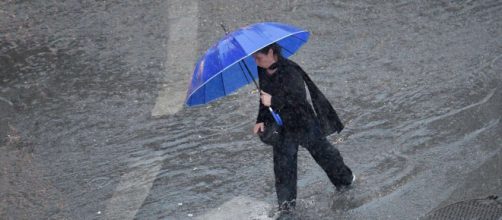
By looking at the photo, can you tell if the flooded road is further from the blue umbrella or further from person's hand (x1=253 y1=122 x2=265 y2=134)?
the blue umbrella

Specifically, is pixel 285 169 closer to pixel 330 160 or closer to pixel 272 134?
pixel 272 134

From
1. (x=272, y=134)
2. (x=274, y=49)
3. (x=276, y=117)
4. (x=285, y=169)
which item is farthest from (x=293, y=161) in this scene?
(x=274, y=49)

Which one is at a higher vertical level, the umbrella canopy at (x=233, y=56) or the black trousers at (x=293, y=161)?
the umbrella canopy at (x=233, y=56)

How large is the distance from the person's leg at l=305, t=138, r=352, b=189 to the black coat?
0.48 feet

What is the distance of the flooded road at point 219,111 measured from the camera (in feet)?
18.7

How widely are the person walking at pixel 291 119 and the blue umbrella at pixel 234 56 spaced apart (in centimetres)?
13

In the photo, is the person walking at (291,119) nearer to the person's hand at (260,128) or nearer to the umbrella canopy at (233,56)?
the person's hand at (260,128)

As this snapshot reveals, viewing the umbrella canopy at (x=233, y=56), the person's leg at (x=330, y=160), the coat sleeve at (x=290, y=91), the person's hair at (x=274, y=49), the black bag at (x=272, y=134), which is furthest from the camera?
→ the person's leg at (x=330, y=160)

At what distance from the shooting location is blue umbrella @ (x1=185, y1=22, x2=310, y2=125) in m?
4.35

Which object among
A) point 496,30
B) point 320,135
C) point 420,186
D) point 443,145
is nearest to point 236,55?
point 320,135

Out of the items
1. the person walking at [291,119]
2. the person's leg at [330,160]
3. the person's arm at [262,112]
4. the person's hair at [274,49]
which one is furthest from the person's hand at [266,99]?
the person's leg at [330,160]

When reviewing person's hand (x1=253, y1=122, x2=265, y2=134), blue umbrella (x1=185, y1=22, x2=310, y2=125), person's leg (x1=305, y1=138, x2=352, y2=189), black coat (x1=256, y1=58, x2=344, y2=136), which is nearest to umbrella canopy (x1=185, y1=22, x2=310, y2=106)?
blue umbrella (x1=185, y1=22, x2=310, y2=125)

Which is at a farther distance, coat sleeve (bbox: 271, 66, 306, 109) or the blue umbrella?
coat sleeve (bbox: 271, 66, 306, 109)

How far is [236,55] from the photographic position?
432cm
